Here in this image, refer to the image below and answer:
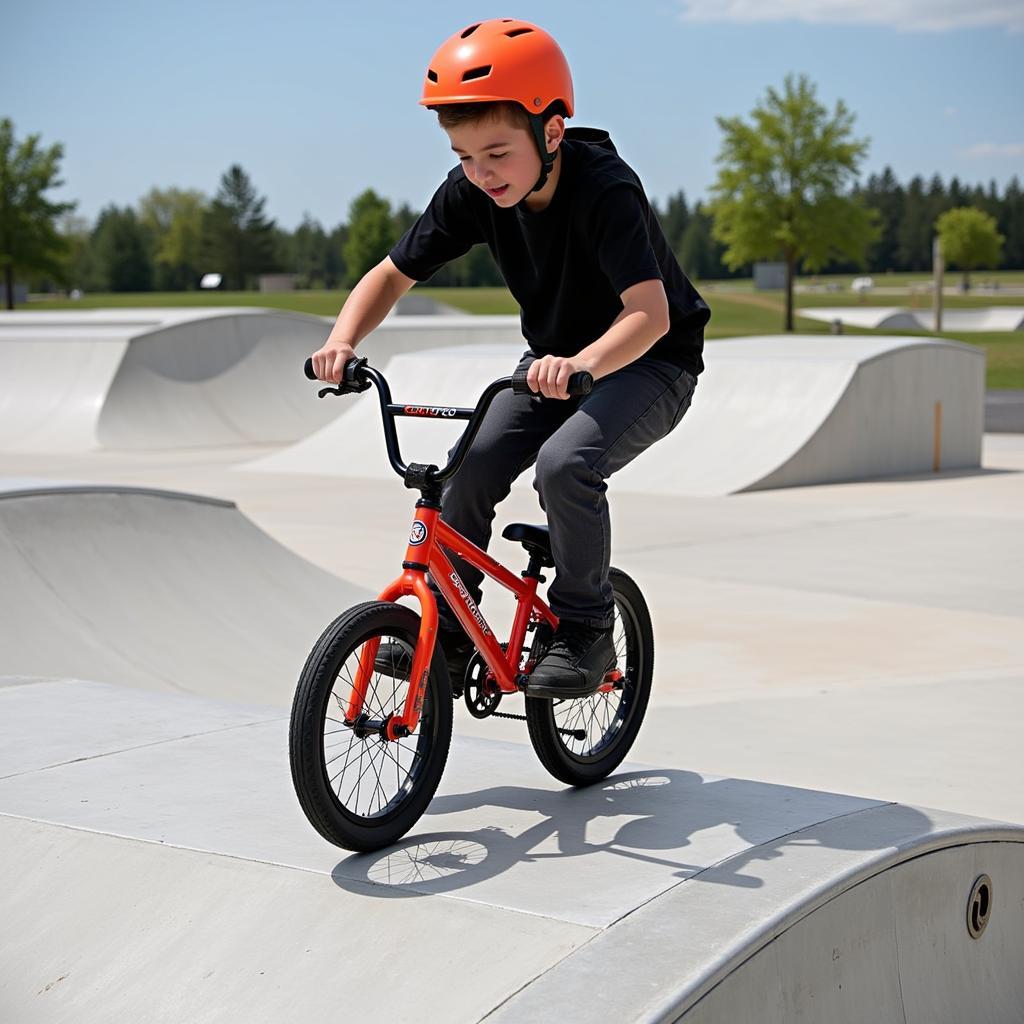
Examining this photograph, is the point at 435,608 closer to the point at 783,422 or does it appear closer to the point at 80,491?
the point at 80,491

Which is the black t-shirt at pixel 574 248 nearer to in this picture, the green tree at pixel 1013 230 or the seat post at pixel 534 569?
the seat post at pixel 534 569

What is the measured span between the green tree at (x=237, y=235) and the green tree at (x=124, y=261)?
29.7ft

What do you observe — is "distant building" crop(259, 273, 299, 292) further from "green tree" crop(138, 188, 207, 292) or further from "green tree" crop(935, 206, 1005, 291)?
"green tree" crop(935, 206, 1005, 291)

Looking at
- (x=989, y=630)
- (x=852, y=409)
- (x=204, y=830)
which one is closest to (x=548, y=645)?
(x=204, y=830)

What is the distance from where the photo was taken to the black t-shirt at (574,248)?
3.44 meters

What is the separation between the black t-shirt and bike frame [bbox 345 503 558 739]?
1.84 feet

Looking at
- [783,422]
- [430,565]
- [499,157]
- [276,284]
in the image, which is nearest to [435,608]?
[430,565]

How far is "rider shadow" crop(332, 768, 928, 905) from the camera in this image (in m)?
3.20

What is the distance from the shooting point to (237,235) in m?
121

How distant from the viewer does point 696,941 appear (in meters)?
2.83

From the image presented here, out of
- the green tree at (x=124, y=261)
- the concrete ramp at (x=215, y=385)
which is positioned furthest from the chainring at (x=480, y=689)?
the green tree at (x=124, y=261)

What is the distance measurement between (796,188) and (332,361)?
5574 centimetres

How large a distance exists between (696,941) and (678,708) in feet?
12.3

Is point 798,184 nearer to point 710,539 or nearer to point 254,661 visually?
point 710,539
